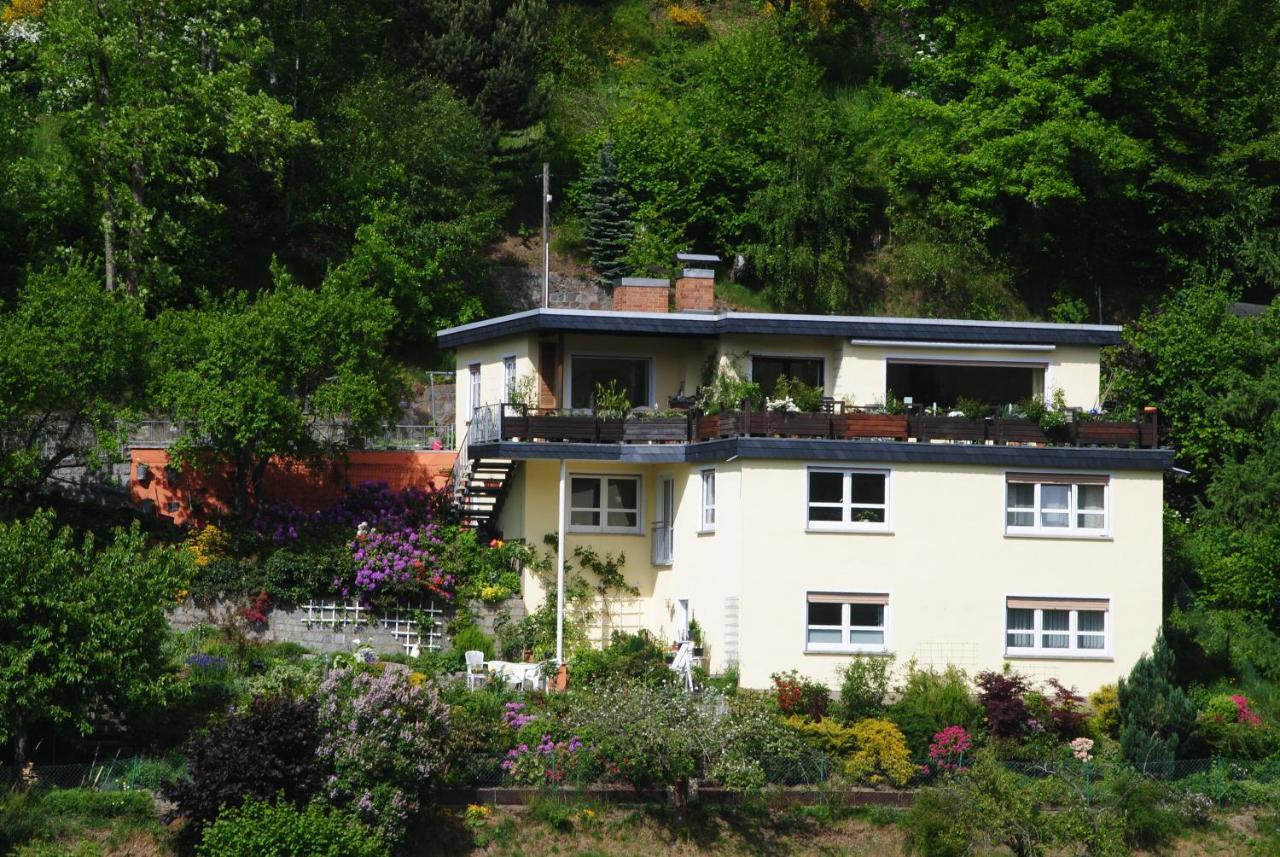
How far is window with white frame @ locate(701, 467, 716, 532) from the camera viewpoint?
123 feet

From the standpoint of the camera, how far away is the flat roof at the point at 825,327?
39.0m

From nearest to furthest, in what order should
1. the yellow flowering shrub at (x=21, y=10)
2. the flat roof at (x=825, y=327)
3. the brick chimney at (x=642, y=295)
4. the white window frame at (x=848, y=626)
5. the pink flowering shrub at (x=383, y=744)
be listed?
the pink flowering shrub at (x=383, y=744) → the white window frame at (x=848, y=626) → the flat roof at (x=825, y=327) → the brick chimney at (x=642, y=295) → the yellow flowering shrub at (x=21, y=10)

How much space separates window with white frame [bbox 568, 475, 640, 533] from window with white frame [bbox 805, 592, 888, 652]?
556 centimetres

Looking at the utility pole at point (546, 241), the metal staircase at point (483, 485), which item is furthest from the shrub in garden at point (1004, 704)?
the utility pole at point (546, 241)

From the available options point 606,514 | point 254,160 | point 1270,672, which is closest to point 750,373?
point 606,514

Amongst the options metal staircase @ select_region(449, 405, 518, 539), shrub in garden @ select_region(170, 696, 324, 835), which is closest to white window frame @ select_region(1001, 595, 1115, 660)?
metal staircase @ select_region(449, 405, 518, 539)

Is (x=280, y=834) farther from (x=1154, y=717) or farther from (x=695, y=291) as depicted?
(x=695, y=291)

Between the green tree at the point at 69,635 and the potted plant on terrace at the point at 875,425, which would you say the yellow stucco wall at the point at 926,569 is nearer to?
the potted plant on terrace at the point at 875,425

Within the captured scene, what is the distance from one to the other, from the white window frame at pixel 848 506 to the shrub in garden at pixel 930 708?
3.01m

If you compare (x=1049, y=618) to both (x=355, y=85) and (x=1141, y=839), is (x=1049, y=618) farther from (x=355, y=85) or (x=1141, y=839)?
(x=355, y=85)

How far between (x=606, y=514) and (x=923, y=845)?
12.4m

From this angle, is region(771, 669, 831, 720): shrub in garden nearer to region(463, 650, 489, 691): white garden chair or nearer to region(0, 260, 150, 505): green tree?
region(463, 650, 489, 691): white garden chair

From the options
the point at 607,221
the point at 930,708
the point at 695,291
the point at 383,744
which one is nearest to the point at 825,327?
the point at 695,291

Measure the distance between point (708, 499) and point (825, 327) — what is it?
4.46m
